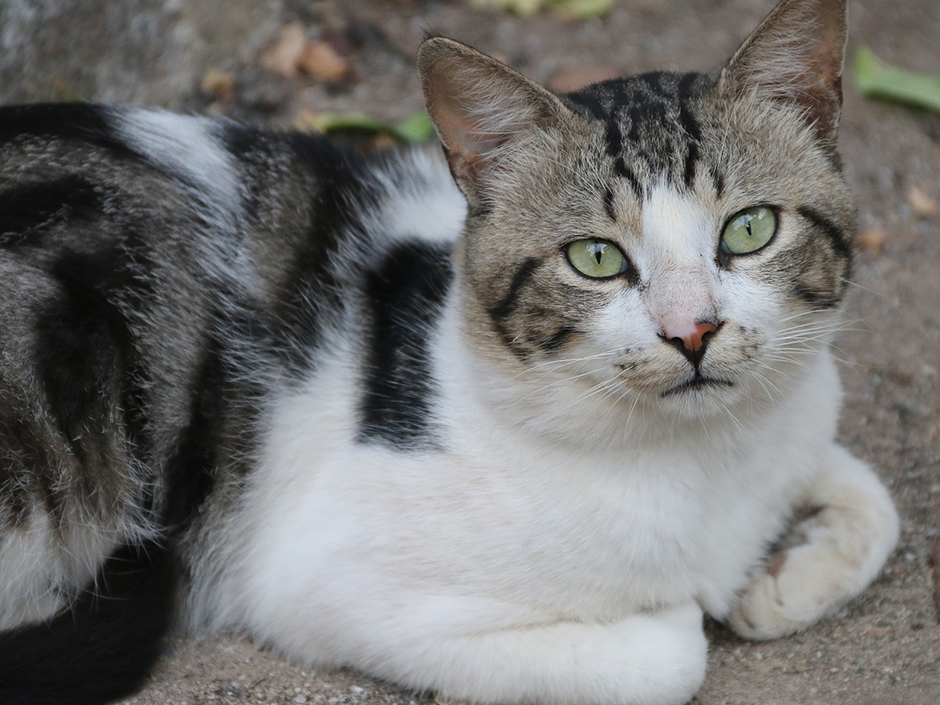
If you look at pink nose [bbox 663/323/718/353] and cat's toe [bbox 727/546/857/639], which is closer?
pink nose [bbox 663/323/718/353]

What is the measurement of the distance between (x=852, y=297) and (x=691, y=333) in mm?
1775

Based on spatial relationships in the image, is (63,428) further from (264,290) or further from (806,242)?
(806,242)

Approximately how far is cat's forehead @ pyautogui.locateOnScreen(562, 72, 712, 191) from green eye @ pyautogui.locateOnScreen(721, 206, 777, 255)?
124 millimetres

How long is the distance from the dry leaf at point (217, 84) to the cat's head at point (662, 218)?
2.33 m

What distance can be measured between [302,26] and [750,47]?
2.83 m

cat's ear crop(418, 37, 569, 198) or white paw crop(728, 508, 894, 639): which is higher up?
cat's ear crop(418, 37, 569, 198)

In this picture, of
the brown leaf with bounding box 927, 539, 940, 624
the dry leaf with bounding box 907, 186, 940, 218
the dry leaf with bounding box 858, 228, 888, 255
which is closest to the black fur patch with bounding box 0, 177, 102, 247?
the brown leaf with bounding box 927, 539, 940, 624

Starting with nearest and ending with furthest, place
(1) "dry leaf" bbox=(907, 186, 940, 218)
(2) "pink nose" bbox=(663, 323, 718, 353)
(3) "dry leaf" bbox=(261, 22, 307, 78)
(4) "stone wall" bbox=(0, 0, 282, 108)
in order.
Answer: (2) "pink nose" bbox=(663, 323, 718, 353) < (4) "stone wall" bbox=(0, 0, 282, 108) < (1) "dry leaf" bbox=(907, 186, 940, 218) < (3) "dry leaf" bbox=(261, 22, 307, 78)

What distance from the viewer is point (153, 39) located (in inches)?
159

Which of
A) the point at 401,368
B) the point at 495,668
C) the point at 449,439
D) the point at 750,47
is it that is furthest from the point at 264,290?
the point at 750,47

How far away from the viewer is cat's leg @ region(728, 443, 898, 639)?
250cm

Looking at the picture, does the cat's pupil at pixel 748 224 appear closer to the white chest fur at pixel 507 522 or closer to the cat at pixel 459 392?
the cat at pixel 459 392

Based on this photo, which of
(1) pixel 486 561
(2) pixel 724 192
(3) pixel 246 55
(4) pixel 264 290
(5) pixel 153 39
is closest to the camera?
(2) pixel 724 192

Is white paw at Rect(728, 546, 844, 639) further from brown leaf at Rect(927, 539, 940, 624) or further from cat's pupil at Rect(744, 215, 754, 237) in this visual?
cat's pupil at Rect(744, 215, 754, 237)
